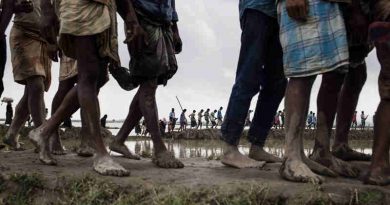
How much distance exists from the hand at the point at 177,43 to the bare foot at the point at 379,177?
2.11 metres

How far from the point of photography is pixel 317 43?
9.23ft

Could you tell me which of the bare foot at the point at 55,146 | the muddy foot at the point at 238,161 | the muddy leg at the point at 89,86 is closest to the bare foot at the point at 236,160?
the muddy foot at the point at 238,161

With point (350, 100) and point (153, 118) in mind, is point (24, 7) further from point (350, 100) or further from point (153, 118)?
point (350, 100)

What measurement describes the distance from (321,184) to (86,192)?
134cm

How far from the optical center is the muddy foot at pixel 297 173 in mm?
2668

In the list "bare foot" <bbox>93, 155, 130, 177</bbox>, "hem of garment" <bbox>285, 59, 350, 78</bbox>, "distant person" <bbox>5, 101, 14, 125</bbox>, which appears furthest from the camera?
"distant person" <bbox>5, 101, 14, 125</bbox>

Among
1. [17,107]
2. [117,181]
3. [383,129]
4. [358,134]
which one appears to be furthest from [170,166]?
[358,134]

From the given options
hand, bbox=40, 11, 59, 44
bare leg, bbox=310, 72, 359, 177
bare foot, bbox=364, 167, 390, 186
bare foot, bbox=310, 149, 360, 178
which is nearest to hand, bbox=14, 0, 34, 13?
hand, bbox=40, 11, 59, 44

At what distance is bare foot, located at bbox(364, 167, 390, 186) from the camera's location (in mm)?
2740

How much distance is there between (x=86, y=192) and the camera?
9.14ft

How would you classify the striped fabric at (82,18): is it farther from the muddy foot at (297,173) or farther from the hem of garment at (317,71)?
the muddy foot at (297,173)

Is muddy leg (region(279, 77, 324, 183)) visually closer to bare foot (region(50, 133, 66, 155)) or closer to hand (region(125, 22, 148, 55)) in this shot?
hand (region(125, 22, 148, 55))

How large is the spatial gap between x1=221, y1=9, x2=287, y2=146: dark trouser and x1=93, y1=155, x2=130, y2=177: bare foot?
85cm

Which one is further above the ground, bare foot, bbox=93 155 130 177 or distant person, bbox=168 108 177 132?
distant person, bbox=168 108 177 132
